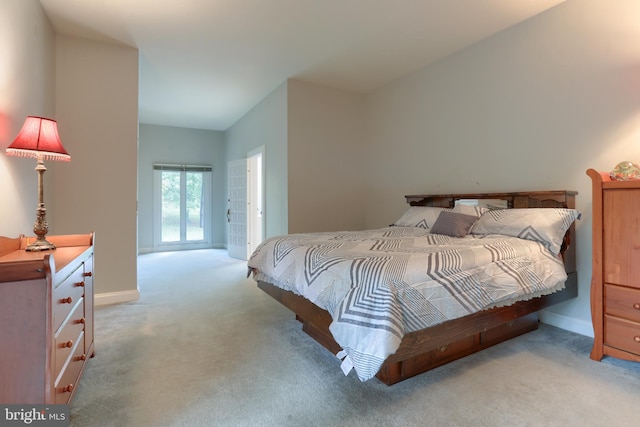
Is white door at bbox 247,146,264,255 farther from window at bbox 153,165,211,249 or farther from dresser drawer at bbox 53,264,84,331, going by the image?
dresser drawer at bbox 53,264,84,331

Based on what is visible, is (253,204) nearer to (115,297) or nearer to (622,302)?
(115,297)

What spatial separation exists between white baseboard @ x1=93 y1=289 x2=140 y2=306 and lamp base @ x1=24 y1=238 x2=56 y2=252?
162cm

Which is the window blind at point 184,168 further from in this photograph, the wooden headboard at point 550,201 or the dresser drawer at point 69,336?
the wooden headboard at point 550,201

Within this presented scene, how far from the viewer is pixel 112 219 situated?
3223 millimetres

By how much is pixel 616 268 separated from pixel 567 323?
2.68 feet

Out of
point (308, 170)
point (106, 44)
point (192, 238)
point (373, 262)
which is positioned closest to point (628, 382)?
point (373, 262)

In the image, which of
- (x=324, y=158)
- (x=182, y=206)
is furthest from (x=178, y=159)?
(x=324, y=158)

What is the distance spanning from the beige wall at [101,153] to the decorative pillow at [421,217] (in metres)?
2.97

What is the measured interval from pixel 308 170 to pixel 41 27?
9.72 feet

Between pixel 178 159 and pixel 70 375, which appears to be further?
pixel 178 159

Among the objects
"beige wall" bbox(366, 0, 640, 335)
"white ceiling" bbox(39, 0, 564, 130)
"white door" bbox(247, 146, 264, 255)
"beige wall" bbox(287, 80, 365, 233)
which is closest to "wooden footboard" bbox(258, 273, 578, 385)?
"beige wall" bbox(366, 0, 640, 335)

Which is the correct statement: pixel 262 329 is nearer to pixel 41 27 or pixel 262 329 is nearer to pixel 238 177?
pixel 41 27

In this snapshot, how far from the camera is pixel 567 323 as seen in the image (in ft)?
Result: 8.31

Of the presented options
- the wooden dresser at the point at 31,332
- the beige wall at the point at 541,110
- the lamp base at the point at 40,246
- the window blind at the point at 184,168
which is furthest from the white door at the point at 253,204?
the wooden dresser at the point at 31,332
